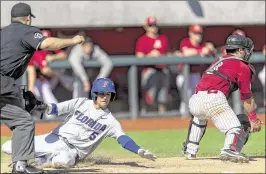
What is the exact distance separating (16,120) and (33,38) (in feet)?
2.43

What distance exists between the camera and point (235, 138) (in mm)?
8352

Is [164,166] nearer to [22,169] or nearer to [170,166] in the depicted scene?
[170,166]

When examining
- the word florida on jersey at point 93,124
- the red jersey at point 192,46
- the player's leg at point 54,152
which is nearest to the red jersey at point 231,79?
the word florida on jersey at point 93,124

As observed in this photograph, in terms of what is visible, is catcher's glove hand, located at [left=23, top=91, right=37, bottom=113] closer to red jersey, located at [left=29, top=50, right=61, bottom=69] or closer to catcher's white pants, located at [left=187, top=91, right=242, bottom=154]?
catcher's white pants, located at [left=187, top=91, right=242, bottom=154]

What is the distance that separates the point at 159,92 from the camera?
47.1 ft

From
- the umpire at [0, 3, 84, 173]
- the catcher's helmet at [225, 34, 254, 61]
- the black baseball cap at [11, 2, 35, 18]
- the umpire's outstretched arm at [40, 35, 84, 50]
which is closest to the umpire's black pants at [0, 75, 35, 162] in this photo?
the umpire at [0, 3, 84, 173]

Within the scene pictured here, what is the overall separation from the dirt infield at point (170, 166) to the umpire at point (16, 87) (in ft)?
1.95

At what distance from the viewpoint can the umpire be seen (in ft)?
24.2

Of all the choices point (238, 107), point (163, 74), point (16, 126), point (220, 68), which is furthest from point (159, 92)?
point (16, 126)

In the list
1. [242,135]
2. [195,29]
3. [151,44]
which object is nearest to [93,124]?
[242,135]

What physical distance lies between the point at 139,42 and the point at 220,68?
595 centimetres

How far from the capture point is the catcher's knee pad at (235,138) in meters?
8.28

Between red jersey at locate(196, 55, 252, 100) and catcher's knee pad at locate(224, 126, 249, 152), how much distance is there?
339 mm

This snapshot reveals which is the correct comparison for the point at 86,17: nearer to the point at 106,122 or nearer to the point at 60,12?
the point at 60,12
